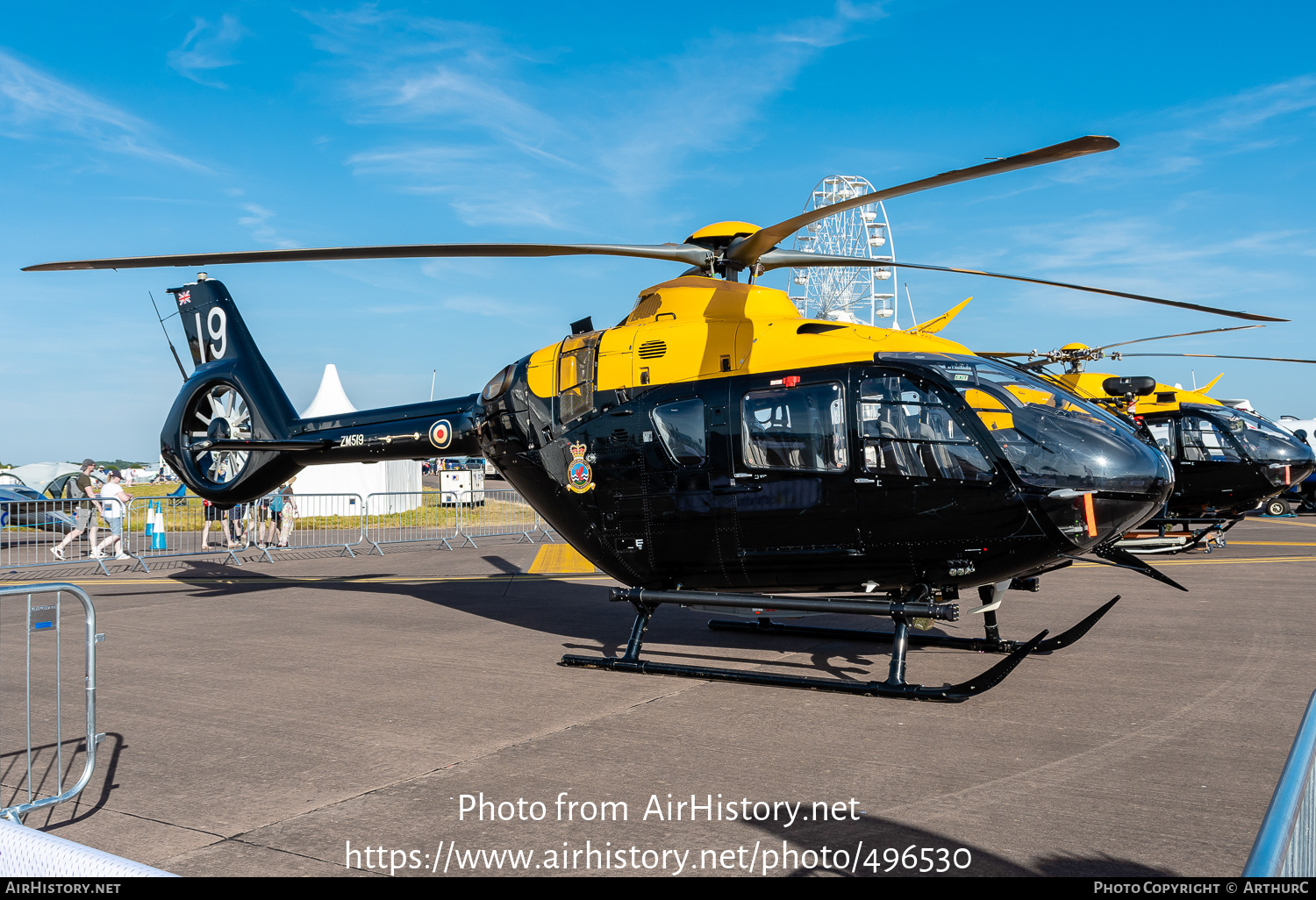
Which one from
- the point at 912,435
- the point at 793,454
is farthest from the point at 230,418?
the point at 912,435

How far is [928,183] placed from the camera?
609cm

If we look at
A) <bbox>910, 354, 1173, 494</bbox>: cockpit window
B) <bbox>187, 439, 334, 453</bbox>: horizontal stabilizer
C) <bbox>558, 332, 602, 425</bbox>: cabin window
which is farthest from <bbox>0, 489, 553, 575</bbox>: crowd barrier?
<bbox>910, 354, 1173, 494</bbox>: cockpit window

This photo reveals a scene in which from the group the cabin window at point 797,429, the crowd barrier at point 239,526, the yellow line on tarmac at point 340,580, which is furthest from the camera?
the crowd barrier at point 239,526

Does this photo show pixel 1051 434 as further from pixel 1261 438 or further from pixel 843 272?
pixel 843 272

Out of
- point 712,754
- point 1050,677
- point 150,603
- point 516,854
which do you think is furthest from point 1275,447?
point 150,603

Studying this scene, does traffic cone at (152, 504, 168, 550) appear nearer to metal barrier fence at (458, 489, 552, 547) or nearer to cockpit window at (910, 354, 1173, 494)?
metal barrier fence at (458, 489, 552, 547)

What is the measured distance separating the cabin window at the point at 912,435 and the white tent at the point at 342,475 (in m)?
22.2

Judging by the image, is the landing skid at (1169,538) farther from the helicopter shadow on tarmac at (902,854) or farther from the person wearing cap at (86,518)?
the person wearing cap at (86,518)

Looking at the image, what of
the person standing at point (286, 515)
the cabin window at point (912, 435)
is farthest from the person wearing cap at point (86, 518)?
the cabin window at point (912, 435)

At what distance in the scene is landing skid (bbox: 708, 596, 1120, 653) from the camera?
25.2ft

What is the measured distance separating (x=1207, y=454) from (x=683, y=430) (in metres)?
13.3

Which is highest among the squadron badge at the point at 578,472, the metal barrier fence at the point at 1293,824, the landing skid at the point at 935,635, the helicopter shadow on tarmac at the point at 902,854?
the squadron badge at the point at 578,472

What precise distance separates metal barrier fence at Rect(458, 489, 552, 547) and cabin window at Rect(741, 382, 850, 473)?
38.9 ft

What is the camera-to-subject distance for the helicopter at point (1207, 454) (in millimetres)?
16453
